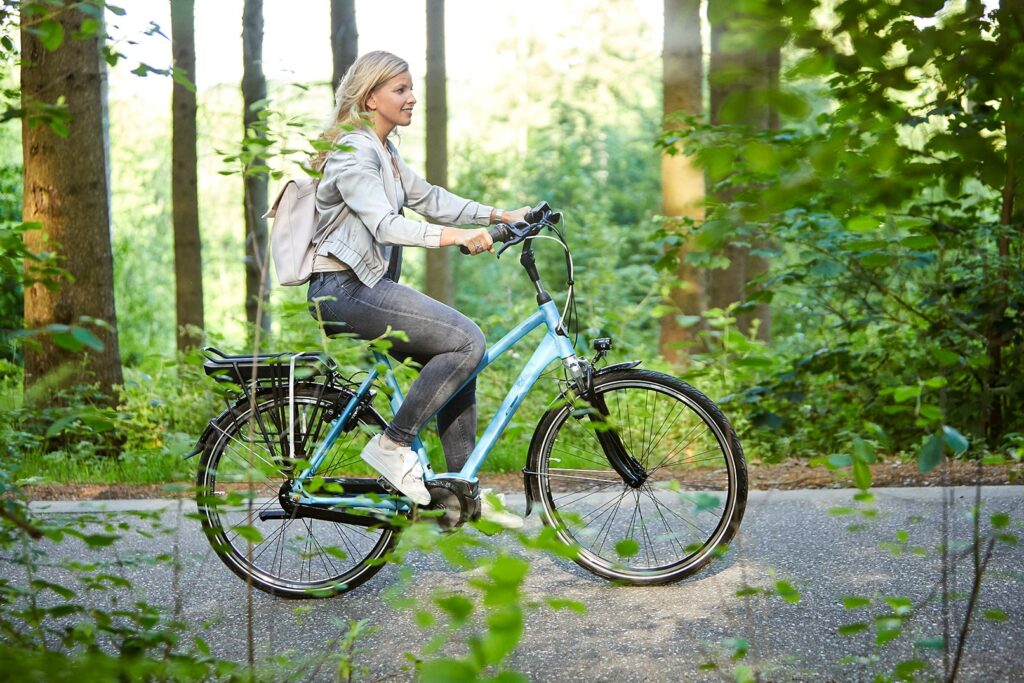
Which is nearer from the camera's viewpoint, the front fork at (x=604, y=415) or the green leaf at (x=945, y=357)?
the green leaf at (x=945, y=357)

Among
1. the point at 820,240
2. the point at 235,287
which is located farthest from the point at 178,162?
the point at 235,287

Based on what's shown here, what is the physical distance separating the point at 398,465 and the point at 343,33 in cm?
848

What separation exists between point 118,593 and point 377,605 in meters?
1.09

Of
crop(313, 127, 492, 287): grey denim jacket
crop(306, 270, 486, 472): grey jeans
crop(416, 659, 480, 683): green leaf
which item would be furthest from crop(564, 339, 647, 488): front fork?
crop(416, 659, 480, 683): green leaf

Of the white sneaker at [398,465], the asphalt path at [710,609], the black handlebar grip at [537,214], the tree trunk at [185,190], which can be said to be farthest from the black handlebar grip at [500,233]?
the tree trunk at [185,190]

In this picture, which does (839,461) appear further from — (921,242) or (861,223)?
(921,242)

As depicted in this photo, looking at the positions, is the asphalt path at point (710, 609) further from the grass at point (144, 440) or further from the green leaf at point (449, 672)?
the grass at point (144, 440)

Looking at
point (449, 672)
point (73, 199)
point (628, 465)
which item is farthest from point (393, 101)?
point (73, 199)

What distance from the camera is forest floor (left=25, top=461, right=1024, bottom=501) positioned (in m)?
5.66

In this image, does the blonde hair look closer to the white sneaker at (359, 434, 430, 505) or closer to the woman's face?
the woman's face

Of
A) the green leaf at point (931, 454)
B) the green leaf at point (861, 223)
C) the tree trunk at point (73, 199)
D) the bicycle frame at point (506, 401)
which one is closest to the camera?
the green leaf at point (931, 454)

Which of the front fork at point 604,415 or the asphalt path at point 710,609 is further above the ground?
the front fork at point 604,415

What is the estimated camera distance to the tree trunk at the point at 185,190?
11.4 metres

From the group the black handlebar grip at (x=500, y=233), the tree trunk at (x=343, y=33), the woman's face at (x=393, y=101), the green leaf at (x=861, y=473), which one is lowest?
the green leaf at (x=861, y=473)
